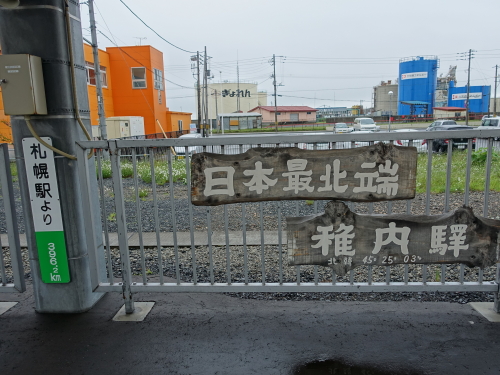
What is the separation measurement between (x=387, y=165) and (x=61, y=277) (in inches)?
120

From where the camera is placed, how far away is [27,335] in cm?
319

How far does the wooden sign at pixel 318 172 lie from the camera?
3.01m

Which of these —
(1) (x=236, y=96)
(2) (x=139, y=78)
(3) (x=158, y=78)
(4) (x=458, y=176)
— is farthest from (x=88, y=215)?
(1) (x=236, y=96)

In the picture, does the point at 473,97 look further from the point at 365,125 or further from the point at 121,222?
the point at 121,222

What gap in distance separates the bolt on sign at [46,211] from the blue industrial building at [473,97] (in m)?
70.3

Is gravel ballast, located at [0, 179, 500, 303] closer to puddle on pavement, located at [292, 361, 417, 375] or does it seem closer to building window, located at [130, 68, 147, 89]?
puddle on pavement, located at [292, 361, 417, 375]

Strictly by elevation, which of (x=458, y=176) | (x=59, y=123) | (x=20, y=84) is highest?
(x=20, y=84)

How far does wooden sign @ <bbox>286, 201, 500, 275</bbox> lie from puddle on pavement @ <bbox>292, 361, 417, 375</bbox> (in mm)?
769

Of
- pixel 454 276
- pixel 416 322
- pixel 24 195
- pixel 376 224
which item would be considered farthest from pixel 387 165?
pixel 24 195

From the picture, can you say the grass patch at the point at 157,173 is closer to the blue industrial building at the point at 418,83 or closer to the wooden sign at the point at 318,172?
the wooden sign at the point at 318,172

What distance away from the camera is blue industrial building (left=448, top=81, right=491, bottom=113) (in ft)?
200

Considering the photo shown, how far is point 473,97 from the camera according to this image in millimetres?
61438

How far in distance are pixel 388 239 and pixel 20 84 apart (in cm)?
330

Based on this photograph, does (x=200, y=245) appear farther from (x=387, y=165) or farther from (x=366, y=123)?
(x=366, y=123)
